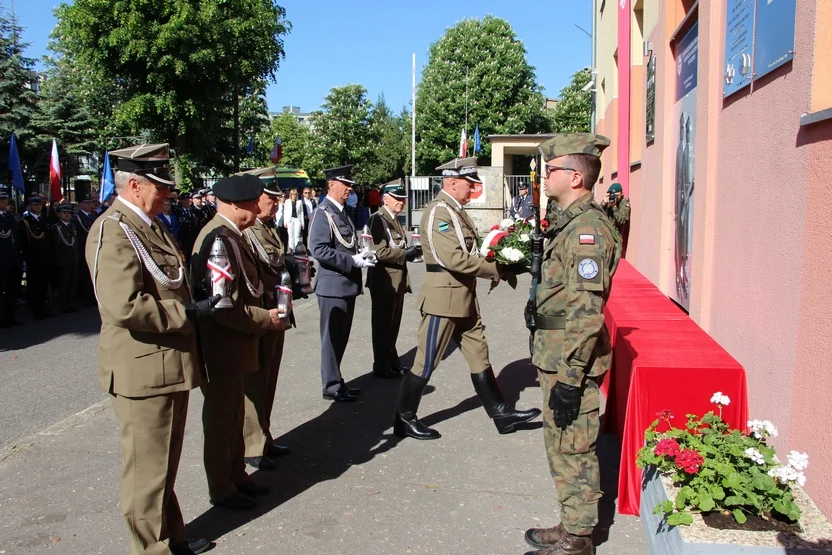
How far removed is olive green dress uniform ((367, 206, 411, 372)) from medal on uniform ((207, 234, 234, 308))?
3250 mm

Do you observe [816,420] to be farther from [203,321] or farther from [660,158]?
[660,158]

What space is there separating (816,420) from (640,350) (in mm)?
1247

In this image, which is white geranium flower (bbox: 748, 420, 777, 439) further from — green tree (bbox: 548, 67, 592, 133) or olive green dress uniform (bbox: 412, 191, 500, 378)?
green tree (bbox: 548, 67, 592, 133)

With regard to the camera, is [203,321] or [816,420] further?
[203,321]

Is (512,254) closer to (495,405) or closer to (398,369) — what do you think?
(495,405)

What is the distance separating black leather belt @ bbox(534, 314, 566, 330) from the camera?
3.53 meters

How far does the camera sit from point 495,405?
5426 millimetres

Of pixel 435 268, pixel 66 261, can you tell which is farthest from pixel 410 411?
pixel 66 261

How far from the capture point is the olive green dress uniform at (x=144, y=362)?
318cm

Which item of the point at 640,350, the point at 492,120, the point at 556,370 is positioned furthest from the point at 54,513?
the point at 492,120

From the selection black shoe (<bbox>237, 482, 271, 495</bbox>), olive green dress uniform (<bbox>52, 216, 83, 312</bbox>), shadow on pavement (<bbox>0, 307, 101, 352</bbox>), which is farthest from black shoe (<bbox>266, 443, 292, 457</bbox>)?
olive green dress uniform (<bbox>52, 216, 83, 312</bbox>)

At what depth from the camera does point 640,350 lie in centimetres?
434

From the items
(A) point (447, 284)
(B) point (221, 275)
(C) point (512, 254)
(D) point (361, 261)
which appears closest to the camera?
(B) point (221, 275)

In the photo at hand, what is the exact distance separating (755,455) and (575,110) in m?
48.7
